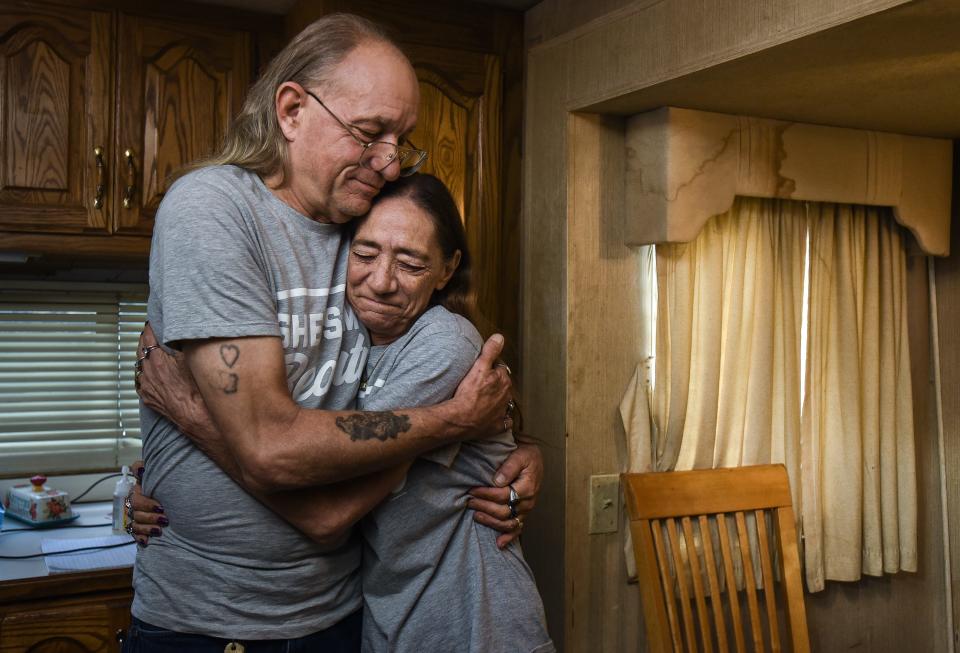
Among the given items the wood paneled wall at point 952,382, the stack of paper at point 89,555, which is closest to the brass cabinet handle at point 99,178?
the stack of paper at point 89,555

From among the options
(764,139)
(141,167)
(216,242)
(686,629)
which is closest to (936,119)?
(764,139)

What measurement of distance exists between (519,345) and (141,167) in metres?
1.09

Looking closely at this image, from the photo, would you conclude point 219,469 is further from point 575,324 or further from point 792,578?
point 792,578

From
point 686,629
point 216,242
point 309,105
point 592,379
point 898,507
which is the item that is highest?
point 309,105

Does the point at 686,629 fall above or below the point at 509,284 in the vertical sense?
below

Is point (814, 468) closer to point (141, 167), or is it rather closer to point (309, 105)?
point (309, 105)

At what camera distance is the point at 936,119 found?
2.06 m

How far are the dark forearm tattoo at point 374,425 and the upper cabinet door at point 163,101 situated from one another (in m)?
1.29

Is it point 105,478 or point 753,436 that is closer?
point 753,436

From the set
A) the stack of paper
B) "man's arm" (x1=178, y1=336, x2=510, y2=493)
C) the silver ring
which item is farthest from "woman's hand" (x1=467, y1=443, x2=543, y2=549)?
the stack of paper

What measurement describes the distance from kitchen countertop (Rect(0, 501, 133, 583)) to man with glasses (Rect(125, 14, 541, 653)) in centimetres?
84

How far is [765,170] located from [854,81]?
38cm

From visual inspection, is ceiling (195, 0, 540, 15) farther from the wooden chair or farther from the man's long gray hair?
the wooden chair

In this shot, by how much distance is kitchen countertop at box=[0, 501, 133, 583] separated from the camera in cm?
205
